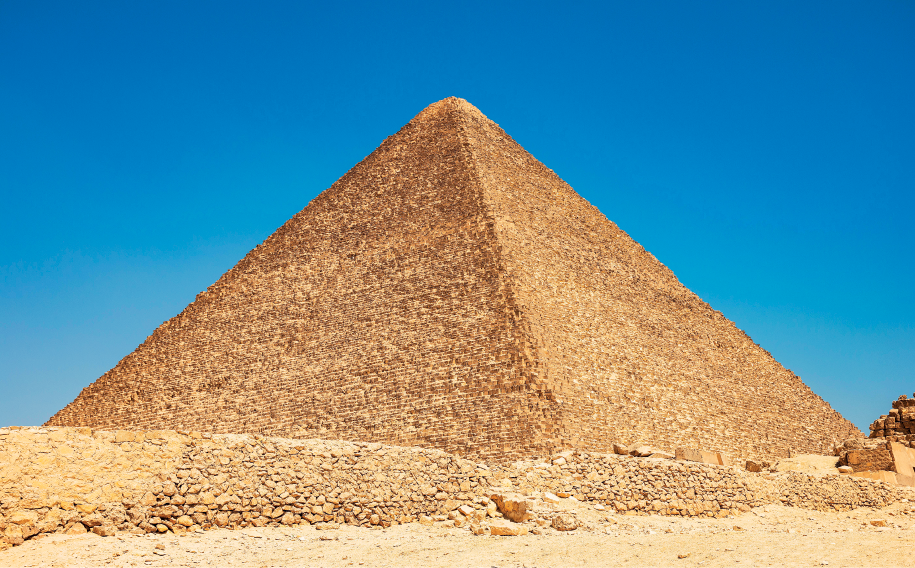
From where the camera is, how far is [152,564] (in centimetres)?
884

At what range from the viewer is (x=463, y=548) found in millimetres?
10172

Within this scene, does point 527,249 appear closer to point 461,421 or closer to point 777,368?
point 461,421

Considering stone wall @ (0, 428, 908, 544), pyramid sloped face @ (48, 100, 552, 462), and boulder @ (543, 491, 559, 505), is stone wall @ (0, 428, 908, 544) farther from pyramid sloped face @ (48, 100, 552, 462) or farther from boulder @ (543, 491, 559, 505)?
pyramid sloped face @ (48, 100, 552, 462)

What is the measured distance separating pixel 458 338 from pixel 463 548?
38.9 feet

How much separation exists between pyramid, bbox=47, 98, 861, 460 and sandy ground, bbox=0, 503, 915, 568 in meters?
7.46

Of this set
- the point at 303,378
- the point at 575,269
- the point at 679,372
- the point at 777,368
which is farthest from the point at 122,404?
the point at 777,368

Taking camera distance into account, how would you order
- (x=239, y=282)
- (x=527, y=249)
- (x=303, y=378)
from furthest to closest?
1. (x=239, y=282)
2. (x=527, y=249)
3. (x=303, y=378)

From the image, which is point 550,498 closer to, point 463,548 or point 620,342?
point 463,548

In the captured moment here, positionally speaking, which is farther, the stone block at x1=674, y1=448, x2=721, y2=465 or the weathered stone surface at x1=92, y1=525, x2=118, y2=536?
the stone block at x1=674, y1=448, x2=721, y2=465

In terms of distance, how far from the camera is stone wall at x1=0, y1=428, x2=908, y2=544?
9664mm

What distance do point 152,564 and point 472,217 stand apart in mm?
18195

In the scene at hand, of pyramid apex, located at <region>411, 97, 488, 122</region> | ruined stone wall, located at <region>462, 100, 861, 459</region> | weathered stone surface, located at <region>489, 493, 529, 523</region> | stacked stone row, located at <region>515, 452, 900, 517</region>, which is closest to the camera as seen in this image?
weathered stone surface, located at <region>489, 493, 529, 523</region>

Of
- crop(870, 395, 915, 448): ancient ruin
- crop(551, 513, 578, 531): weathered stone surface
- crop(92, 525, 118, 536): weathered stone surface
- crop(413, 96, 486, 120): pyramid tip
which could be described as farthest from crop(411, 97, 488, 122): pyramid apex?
crop(92, 525, 118, 536): weathered stone surface

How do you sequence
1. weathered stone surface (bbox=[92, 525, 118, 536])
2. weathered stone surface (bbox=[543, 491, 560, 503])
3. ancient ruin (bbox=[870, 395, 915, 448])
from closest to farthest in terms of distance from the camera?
weathered stone surface (bbox=[92, 525, 118, 536]) < weathered stone surface (bbox=[543, 491, 560, 503]) < ancient ruin (bbox=[870, 395, 915, 448])
